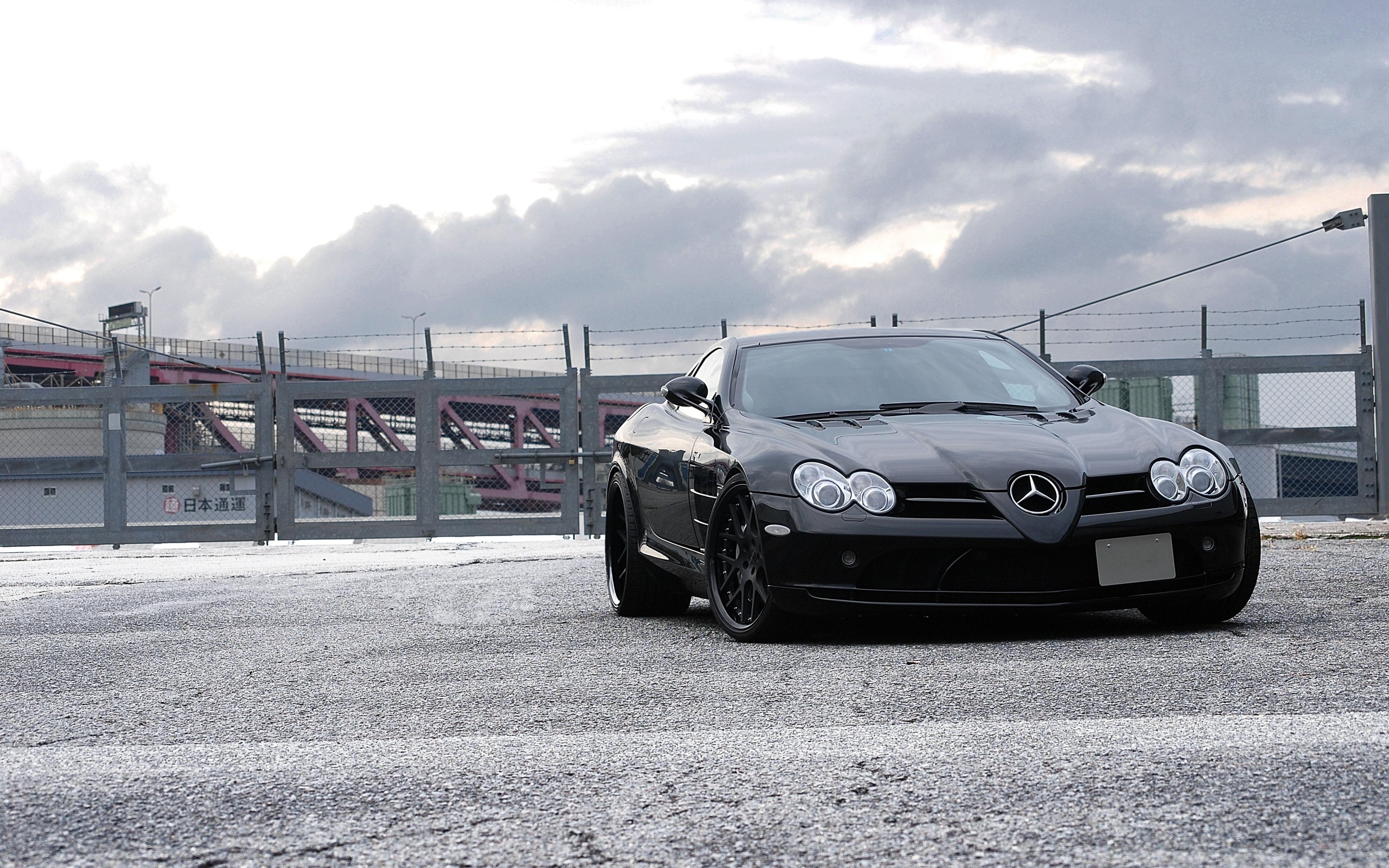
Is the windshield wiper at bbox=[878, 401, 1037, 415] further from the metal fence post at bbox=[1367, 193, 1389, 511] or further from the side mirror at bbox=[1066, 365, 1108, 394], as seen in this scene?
the metal fence post at bbox=[1367, 193, 1389, 511]

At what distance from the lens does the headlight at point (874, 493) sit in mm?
4707

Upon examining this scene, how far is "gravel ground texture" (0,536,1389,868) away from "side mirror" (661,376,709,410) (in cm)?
93

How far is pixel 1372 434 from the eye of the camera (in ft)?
47.9

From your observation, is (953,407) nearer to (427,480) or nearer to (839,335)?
(839,335)

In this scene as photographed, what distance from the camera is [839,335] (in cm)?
632

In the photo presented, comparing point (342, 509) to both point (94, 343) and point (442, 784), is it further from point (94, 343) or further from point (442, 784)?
point (94, 343)

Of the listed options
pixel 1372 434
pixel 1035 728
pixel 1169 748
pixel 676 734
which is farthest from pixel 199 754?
pixel 1372 434

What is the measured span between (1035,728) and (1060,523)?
169cm

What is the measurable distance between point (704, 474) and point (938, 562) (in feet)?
3.56

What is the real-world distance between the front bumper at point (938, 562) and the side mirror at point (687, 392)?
988 millimetres

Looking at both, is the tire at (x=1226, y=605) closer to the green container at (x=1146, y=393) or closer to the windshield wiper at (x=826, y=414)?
the windshield wiper at (x=826, y=414)

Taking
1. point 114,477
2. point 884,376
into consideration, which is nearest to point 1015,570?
point 884,376

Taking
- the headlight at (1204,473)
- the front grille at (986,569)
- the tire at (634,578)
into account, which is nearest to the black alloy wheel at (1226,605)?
the headlight at (1204,473)

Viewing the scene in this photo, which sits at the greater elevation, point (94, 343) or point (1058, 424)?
point (94, 343)
